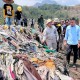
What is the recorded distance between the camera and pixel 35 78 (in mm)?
7602

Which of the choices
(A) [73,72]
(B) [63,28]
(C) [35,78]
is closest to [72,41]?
(A) [73,72]

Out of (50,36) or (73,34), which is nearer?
(73,34)

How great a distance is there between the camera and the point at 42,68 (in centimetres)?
812

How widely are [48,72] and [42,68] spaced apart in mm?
210

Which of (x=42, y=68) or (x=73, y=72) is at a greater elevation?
(x=42, y=68)

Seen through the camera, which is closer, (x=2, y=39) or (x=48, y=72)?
(x=48, y=72)

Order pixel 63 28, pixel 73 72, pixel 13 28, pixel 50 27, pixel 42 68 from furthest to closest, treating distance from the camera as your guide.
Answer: pixel 63 28 → pixel 13 28 → pixel 50 27 → pixel 73 72 → pixel 42 68

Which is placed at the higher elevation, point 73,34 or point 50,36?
point 73,34

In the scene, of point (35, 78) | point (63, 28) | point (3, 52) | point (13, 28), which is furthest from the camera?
point (63, 28)

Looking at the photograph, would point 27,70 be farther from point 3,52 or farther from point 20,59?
point 3,52

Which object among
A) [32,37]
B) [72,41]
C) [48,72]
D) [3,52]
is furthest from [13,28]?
[48,72]

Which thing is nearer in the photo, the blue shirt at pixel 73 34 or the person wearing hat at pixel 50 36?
the blue shirt at pixel 73 34

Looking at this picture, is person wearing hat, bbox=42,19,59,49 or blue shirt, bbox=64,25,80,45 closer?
blue shirt, bbox=64,25,80,45

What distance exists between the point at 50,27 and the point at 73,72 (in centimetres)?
213
